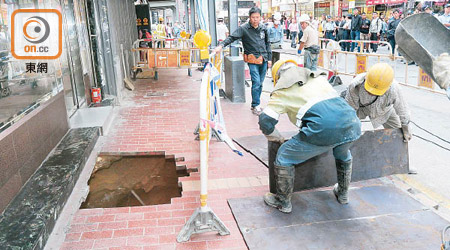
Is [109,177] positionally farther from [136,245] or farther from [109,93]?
[109,93]

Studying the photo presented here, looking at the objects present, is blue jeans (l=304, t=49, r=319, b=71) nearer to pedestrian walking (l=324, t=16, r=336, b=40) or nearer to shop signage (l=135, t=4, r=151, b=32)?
shop signage (l=135, t=4, r=151, b=32)

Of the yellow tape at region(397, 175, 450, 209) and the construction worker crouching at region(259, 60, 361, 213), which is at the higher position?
the construction worker crouching at region(259, 60, 361, 213)

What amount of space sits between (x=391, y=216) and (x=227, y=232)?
167 cm

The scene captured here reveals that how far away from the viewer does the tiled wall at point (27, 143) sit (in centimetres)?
354

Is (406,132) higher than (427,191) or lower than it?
higher

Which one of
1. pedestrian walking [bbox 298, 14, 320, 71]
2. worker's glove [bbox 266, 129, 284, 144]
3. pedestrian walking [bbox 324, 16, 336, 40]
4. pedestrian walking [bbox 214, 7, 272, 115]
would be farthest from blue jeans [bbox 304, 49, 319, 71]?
pedestrian walking [bbox 324, 16, 336, 40]

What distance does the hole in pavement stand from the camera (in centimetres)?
477

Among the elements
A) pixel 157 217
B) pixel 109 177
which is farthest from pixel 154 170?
pixel 157 217

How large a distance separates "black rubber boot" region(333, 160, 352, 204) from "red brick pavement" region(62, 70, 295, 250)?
0.88 metres

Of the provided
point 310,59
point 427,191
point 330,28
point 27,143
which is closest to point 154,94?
point 310,59

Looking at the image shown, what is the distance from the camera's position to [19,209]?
3.48m

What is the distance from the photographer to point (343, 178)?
150 inches

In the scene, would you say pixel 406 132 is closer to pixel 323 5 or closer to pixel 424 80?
pixel 424 80

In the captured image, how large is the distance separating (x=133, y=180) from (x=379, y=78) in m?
Result: 3.45
